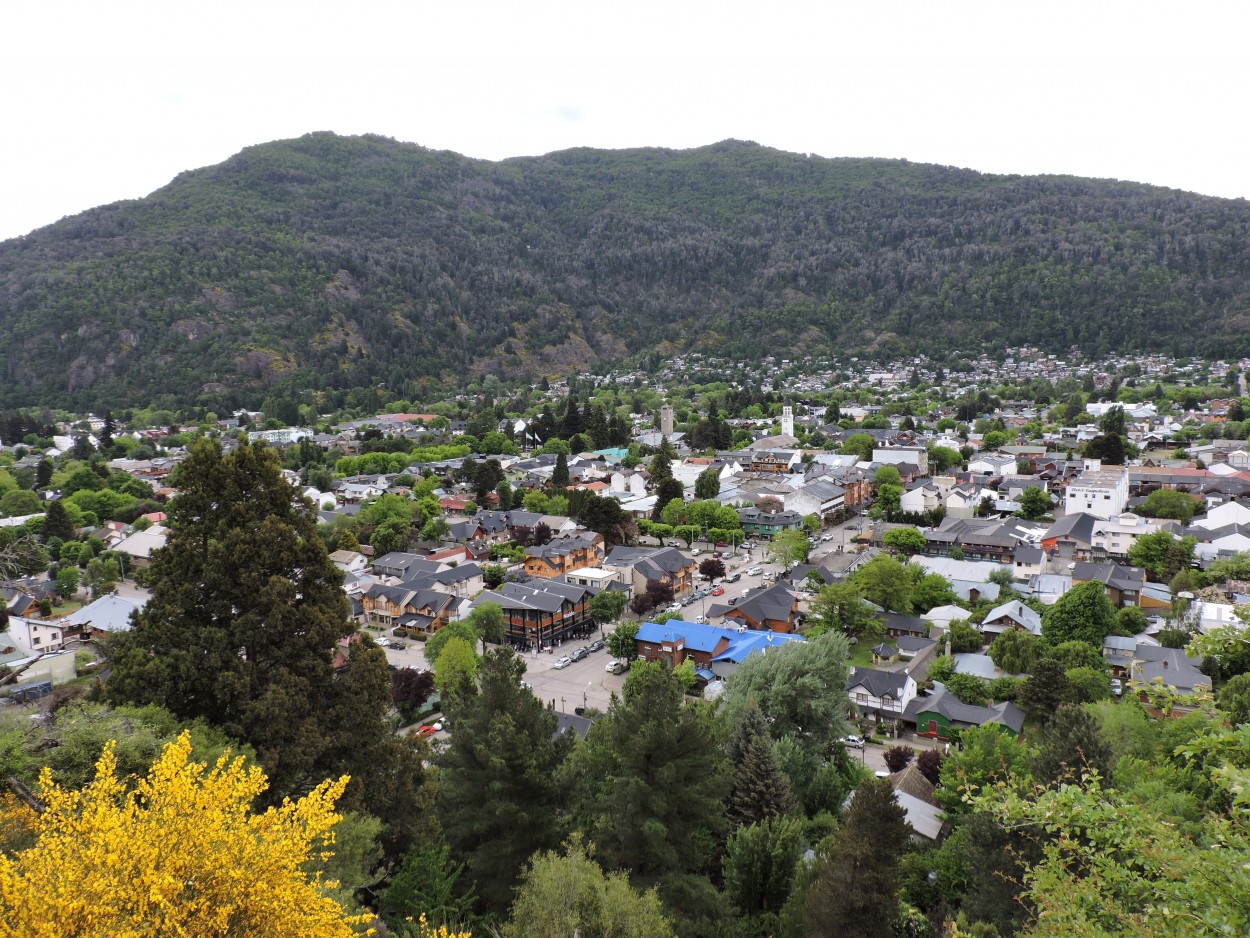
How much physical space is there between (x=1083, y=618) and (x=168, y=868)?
66.8ft

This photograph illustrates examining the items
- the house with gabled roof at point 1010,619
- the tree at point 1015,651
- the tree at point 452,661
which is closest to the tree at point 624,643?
the tree at point 452,661

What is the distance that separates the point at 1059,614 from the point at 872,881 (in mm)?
14321

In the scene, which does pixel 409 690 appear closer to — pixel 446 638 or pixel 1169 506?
pixel 446 638

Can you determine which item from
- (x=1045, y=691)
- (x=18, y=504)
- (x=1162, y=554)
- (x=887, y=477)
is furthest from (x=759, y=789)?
(x=18, y=504)

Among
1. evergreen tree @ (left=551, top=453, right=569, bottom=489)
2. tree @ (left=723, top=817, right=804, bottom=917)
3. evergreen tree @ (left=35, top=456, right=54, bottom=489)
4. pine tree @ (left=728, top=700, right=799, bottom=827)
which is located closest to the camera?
tree @ (left=723, top=817, right=804, bottom=917)

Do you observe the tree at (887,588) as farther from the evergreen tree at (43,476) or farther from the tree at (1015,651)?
the evergreen tree at (43,476)

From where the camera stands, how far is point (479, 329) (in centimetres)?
11031

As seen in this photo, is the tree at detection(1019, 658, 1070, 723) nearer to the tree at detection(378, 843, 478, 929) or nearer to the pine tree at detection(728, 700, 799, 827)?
the pine tree at detection(728, 700, 799, 827)

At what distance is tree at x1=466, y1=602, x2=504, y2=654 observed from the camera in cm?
2055

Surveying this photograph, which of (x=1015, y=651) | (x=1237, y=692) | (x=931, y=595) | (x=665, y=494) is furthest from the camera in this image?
Answer: (x=665, y=494)

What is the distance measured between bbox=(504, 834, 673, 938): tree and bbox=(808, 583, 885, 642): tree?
→ 50.9 ft

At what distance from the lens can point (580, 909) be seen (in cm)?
557

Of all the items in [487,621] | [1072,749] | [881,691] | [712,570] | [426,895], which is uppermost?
[426,895]

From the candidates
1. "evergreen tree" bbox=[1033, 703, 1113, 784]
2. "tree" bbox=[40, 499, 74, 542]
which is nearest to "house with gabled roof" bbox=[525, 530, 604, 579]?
"evergreen tree" bbox=[1033, 703, 1113, 784]
